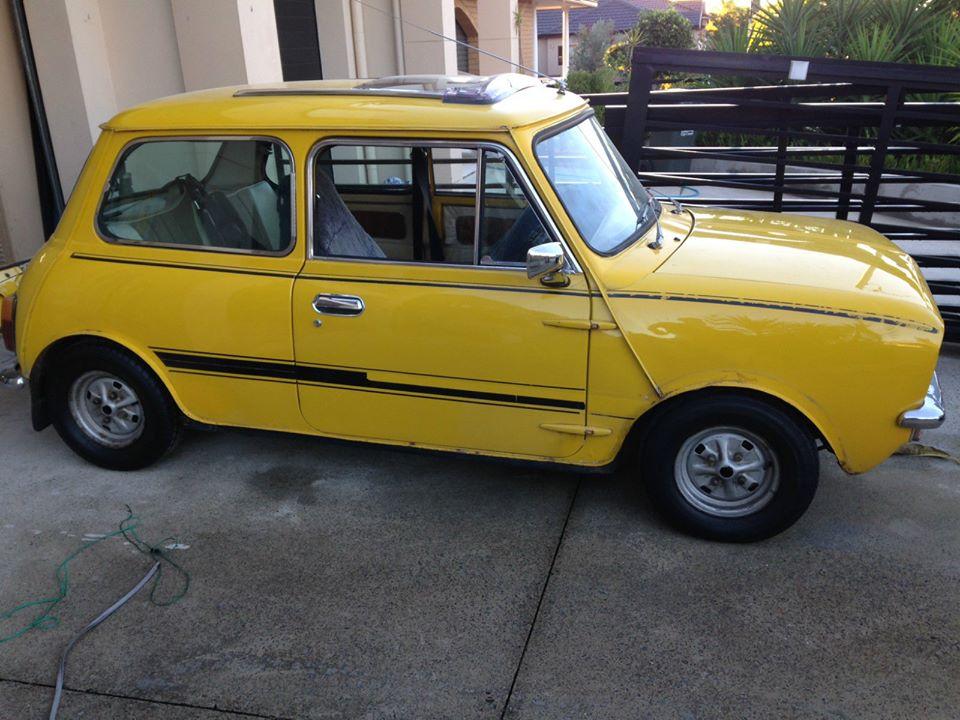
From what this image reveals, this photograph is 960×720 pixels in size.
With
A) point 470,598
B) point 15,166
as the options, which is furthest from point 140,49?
point 470,598

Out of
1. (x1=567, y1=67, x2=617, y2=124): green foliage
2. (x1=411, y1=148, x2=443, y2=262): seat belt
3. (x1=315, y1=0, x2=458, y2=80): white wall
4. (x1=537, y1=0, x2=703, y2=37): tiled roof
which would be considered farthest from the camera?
(x1=537, y1=0, x2=703, y2=37): tiled roof

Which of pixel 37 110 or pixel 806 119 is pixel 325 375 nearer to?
pixel 806 119

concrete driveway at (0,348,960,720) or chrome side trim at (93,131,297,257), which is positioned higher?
chrome side trim at (93,131,297,257)

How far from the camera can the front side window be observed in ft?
12.2

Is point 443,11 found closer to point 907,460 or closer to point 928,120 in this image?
point 928,120

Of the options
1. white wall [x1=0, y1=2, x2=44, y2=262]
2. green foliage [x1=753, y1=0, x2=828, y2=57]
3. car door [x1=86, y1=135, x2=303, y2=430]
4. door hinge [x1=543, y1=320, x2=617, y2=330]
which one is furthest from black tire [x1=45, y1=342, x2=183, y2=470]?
green foliage [x1=753, y1=0, x2=828, y2=57]

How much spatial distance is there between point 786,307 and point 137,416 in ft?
10.5

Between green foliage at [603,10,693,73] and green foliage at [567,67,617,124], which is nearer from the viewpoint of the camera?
green foliage at [567,67,617,124]

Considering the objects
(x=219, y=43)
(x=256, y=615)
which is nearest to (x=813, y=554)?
(x=256, y=615)

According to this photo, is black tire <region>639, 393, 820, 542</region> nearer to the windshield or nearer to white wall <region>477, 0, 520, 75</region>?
the windshield

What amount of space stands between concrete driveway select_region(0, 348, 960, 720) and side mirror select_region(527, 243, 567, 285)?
1.22 m

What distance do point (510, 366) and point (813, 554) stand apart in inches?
61.2

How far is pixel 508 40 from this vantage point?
1741cm

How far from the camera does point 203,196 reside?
421 cm
